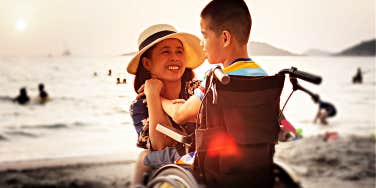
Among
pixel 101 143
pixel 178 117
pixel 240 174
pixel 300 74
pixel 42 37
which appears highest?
pixel 42 37

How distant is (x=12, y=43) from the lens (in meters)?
7.60

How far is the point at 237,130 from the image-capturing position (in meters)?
1.36

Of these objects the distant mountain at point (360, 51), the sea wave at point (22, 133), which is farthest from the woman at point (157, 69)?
the sea wave at point (22, 133)

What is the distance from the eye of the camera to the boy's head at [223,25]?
4.81ft

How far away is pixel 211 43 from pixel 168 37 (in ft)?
1.24

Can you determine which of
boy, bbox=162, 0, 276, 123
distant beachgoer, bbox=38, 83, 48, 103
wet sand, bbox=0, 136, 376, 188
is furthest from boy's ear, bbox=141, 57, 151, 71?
distant beachgoer, bbox=38, 83, 48, 103

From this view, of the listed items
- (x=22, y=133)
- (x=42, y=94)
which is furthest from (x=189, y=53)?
(x=42, y=94)

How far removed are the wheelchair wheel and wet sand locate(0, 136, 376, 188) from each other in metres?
1.38

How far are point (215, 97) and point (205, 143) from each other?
0.14m

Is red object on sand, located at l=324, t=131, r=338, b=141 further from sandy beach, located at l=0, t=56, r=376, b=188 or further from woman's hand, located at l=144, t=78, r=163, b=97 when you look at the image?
woman's hand, located at l=144, t=78, r=163, b=97

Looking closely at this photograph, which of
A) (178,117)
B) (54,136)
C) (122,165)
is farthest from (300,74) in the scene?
(54,136)

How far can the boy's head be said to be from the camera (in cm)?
147

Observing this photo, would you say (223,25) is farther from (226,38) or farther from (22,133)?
(22,133)

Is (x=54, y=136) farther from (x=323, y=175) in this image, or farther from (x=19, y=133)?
(x=323, y=175)
